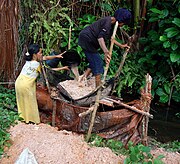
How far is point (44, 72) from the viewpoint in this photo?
4789mm

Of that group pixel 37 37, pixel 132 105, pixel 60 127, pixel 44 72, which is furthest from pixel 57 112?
pixel 37 37

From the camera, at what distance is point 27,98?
482 centimetres

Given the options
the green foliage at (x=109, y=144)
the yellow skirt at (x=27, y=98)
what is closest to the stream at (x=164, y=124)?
the green foliage at (x=109, y=144)

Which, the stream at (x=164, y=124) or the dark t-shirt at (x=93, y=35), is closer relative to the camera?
the dark t-shirt at (x=93, y=35)

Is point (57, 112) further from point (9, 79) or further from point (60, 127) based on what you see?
point (9, 79)

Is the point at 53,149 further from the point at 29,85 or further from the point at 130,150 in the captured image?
the point at 29,85

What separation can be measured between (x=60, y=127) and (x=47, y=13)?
285 centimetres

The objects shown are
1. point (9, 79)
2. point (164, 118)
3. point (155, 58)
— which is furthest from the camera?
point (155, 58)

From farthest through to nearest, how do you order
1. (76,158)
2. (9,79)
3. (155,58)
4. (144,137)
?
(155,58) → (9,79) → (144,137) → (76,158)

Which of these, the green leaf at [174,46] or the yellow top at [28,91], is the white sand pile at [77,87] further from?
the green leaf at [174,46]

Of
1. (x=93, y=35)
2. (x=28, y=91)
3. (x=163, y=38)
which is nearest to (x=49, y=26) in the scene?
(x=93, y=35)

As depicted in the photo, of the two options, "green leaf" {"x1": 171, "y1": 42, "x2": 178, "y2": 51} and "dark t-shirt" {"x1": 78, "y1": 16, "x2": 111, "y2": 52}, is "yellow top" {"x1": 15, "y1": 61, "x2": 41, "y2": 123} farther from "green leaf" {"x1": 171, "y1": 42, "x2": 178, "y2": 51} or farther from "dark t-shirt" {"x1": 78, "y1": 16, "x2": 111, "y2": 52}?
"green leaf" {"x1": 171, "y1": 42, "x2": 178, "y2": 51}

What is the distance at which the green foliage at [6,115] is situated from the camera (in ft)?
12.4

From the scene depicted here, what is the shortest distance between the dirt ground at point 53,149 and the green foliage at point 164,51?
10.6 feet
